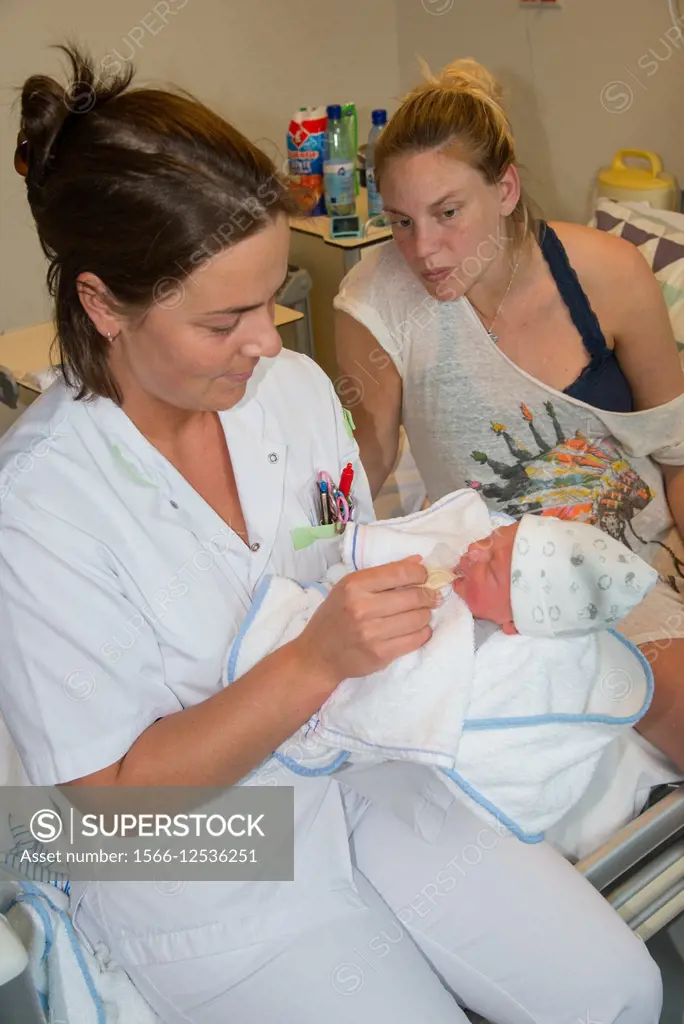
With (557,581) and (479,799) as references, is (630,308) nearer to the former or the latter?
(557,581)

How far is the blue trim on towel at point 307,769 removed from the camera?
4.09 feet

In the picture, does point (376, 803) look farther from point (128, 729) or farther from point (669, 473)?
point (669, 473)

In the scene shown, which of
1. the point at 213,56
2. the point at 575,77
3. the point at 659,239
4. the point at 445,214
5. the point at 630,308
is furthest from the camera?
the point at 213,56

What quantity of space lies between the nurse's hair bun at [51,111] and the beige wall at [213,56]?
1824 millimetres

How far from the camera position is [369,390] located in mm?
1821

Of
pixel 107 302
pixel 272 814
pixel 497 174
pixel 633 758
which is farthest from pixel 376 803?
pixel 497 174

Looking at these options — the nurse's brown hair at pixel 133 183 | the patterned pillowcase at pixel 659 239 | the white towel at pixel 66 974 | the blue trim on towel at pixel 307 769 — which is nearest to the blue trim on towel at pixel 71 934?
the white towel at pixel 66 974

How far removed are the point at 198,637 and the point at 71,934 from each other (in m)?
0.39

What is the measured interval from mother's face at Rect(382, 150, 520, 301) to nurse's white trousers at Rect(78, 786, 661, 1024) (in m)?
0.91

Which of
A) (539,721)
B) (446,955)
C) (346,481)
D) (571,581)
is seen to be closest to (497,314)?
(346,481)

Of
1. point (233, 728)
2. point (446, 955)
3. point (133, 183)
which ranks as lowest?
point (446, 955)

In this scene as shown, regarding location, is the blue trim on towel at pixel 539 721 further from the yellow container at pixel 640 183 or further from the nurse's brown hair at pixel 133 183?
the yellow container at pixel 640 183

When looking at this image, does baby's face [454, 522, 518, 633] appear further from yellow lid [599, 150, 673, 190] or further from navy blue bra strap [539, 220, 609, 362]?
yellow lid [599, 150, 673, 190]

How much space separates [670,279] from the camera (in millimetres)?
2096
